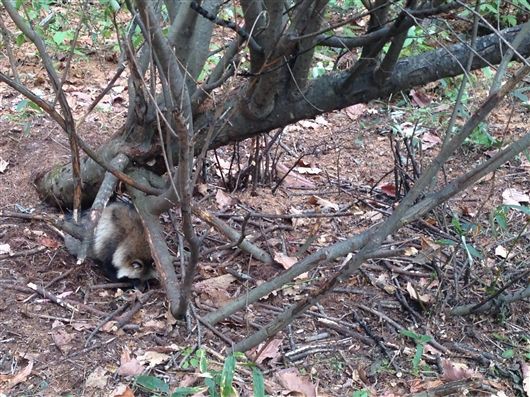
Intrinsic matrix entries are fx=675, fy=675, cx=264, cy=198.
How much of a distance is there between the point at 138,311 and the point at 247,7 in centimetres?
142

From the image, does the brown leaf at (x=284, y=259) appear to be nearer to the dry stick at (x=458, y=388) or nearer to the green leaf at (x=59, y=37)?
the dry stick at (x=458, y=388)

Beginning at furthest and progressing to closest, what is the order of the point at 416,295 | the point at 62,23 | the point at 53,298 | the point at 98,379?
the point at 62,23, the point at 416,295, the point at 53,298, the point at 98,379

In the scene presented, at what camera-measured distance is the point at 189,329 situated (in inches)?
115

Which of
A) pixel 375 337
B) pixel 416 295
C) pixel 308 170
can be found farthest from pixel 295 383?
pixel 308 170

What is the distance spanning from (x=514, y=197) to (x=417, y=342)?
1.74 m

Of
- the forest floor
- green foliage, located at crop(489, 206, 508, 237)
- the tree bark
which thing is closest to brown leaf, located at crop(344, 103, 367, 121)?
the forest floor

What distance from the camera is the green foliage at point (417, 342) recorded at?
9.38 feet

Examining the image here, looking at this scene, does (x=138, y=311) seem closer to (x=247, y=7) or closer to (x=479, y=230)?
(x=247, y=7)

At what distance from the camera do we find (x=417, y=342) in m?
2.97

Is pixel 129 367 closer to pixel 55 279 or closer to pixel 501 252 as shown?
pixel 55 279

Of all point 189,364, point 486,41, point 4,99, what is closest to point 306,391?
point 189,364

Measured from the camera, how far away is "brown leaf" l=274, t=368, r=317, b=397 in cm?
269

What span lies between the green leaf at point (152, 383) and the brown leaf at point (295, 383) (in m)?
0.47

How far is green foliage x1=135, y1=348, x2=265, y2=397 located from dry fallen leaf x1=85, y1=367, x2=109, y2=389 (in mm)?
139
